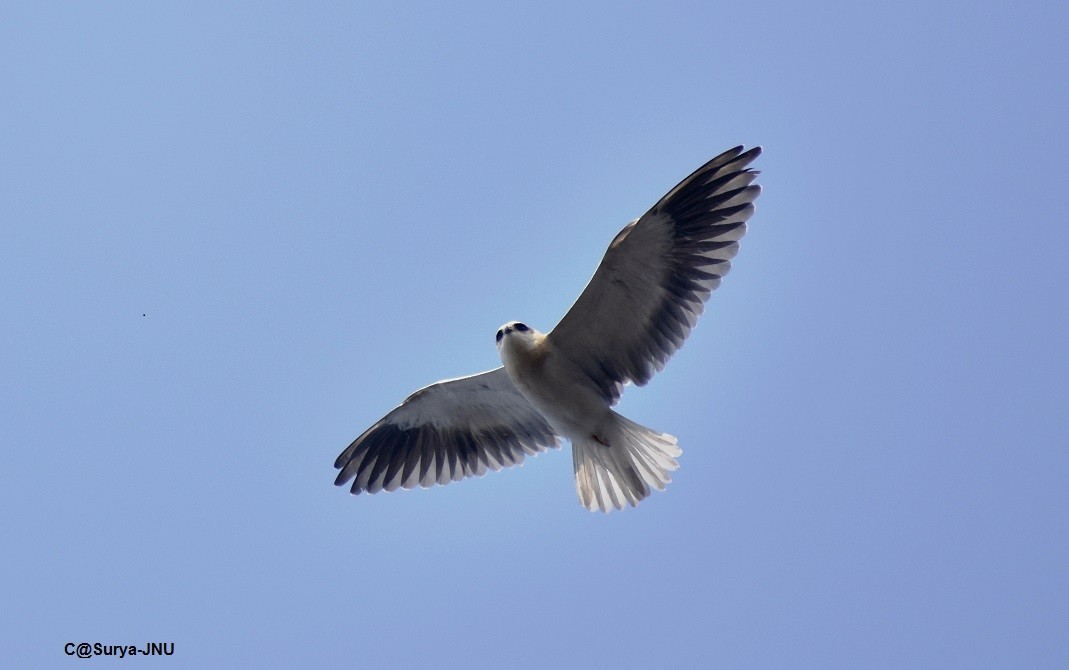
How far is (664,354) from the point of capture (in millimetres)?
8922

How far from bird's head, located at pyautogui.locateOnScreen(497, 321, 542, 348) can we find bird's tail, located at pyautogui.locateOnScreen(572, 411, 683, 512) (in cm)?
91

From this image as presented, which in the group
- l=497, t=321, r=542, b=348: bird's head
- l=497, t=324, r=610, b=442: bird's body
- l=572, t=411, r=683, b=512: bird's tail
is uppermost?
l=497, t=321, r=542, b=348: bird's head

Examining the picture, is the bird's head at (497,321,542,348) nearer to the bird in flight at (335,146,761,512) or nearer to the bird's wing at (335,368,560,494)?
the bird in flight at (335,146,761,512)

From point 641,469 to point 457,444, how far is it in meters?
1.87

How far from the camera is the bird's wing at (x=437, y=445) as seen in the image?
32.5 ft

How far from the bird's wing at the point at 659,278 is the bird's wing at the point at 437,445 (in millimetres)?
1156

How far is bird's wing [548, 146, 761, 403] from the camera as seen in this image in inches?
327

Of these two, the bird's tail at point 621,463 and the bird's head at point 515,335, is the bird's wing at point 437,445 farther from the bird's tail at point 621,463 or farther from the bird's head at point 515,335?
the bird's head at point 515,335

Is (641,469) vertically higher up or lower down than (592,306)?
lower down

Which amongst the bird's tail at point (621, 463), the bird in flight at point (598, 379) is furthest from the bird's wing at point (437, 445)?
the bird's tail at point (621, 463)

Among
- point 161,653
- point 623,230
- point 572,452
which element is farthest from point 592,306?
point 161,653

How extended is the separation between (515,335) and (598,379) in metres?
0.85

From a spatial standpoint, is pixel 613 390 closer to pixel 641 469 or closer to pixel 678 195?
pixel 641 469


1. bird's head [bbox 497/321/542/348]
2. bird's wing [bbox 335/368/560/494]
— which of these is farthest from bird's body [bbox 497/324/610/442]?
bird's wing [bbox 335/368/560/494]
